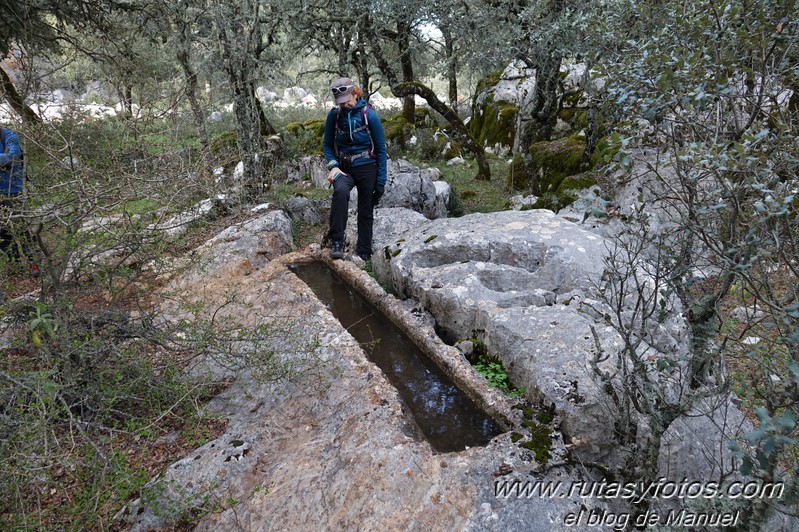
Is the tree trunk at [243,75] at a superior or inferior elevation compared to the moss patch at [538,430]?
superior

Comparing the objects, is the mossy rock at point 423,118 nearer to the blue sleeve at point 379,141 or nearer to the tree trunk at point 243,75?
the tree trunk at point 243,75

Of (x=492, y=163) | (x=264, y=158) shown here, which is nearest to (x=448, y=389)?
(x=264, y=158)

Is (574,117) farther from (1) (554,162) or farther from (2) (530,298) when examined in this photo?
(2) (530,298)

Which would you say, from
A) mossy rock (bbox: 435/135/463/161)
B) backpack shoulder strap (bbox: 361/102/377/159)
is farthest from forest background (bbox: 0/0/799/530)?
mossy rock (bbox: 435/135/463/161)

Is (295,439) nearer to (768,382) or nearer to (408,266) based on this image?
(408,266)

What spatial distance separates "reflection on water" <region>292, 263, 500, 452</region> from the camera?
3574mm

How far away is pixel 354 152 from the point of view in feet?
20.5

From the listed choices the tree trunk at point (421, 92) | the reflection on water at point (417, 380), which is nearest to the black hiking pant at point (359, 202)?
the reflection on water at point (417, 380)

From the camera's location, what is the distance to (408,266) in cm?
559

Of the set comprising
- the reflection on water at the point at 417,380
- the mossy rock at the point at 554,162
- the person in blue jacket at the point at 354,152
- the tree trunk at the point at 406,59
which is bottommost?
the reflection on water at the point at 417,380

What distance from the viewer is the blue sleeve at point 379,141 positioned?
6055 millimetres

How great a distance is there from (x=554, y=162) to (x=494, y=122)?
6355mm

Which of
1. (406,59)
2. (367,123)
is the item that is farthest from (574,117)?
(367,123)

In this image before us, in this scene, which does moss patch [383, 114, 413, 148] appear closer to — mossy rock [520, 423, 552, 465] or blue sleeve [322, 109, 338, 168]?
blue sleeve [322, 109, 338, 168]
